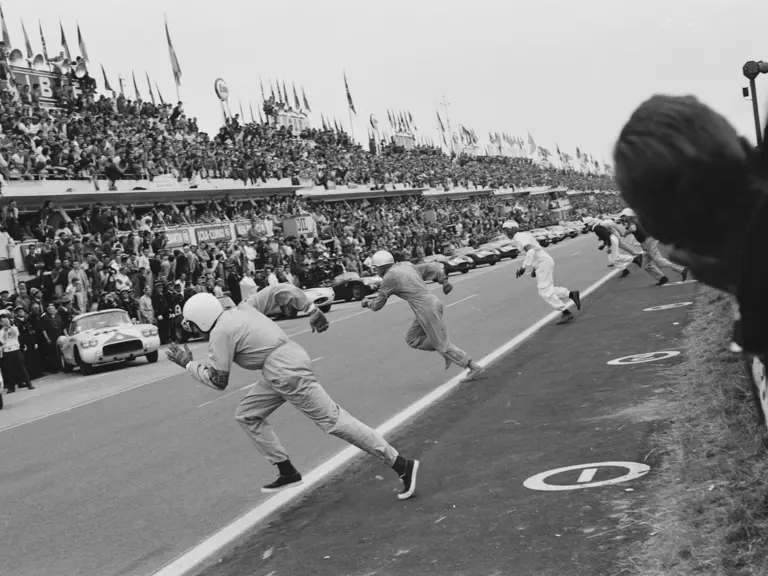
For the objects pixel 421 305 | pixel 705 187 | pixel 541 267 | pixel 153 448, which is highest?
pixel 705 187

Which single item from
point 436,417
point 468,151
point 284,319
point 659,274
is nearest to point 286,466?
point 436,417

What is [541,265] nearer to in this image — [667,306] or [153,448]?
[667,306]

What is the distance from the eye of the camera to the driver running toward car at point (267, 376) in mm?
6449

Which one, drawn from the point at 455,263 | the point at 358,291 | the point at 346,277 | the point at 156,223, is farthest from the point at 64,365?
the point at 455,263

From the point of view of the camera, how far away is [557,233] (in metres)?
60.8

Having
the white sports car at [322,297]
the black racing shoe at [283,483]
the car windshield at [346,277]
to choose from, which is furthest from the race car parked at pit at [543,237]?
the black racing shoe at [283,483]

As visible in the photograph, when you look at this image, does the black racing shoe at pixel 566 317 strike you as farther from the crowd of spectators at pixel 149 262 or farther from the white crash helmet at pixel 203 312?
the white crash helmet at pixel 203 312

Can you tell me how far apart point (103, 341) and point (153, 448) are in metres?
11.1

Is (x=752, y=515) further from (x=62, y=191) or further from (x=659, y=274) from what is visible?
(x=62, y=191)

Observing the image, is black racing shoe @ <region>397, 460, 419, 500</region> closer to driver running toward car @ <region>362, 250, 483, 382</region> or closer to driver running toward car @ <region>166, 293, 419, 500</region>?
driver running toward car @ <region>166, 293, 419, 500</region>

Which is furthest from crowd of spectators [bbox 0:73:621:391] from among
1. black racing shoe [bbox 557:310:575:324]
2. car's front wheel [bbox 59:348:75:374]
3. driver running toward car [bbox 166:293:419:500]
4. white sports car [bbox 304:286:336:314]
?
driver running toward car [bbox 166:293:419:500]

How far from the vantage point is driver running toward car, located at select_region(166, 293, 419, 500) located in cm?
645

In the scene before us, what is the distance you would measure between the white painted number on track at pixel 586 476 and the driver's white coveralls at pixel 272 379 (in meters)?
1.04

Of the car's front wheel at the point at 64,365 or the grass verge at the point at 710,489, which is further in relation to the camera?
the car's front wheel at the point at 64,365
